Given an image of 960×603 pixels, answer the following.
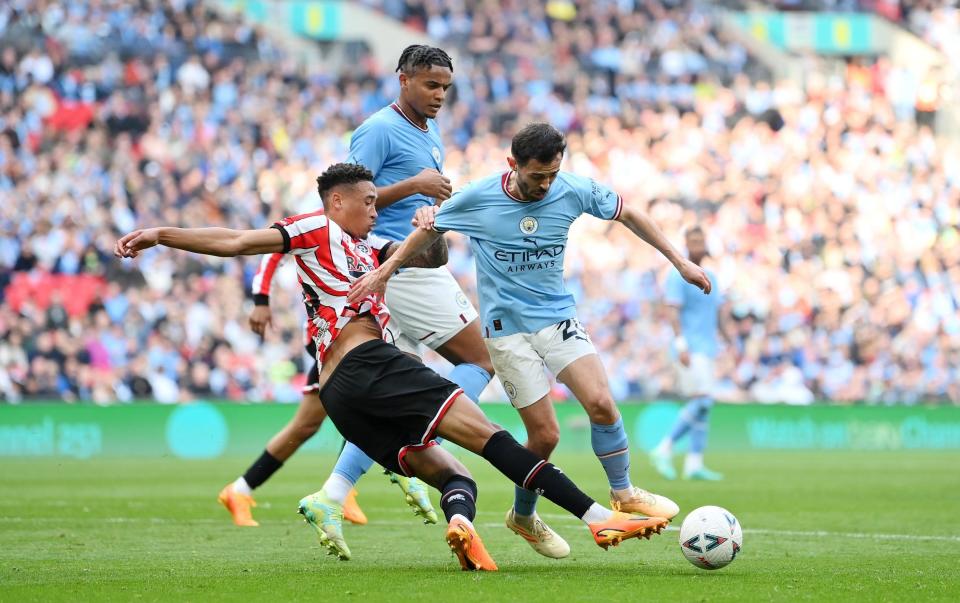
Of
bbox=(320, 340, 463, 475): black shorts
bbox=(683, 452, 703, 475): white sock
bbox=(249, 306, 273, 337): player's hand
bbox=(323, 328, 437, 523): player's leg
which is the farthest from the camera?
bbox=(683, 452, 703, 475): white sock

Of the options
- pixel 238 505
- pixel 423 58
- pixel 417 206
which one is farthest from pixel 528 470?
pixel 238 505

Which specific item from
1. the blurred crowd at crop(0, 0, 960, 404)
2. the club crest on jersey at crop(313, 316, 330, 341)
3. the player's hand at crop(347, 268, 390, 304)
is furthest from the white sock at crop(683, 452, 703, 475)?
the player's hand at crop(347, 268, 390, 304)

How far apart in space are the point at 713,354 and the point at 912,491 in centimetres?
295

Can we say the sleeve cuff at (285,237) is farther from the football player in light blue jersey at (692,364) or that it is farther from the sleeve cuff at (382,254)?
the football player in light blue jersey at (692,364)

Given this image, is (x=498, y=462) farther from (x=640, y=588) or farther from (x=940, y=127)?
(x=940, y=127)

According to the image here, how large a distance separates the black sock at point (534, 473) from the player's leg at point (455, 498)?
199 mm

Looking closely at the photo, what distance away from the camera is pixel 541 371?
7805mm

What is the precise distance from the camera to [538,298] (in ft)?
25.6

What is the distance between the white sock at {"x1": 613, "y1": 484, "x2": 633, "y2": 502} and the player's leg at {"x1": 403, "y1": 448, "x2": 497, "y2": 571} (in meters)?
0.86

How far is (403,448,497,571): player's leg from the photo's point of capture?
22.8ft

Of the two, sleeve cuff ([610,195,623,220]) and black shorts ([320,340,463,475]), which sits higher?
sleeve cuff ([610,195,623,220])

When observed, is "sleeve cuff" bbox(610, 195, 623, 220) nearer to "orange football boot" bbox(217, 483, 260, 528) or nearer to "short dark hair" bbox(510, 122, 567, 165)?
"short dark hair" bbox(510, 122, 567, 165)

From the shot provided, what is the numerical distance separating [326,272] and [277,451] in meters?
2.78

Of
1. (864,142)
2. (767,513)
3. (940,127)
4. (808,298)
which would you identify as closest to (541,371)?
(767,513)
